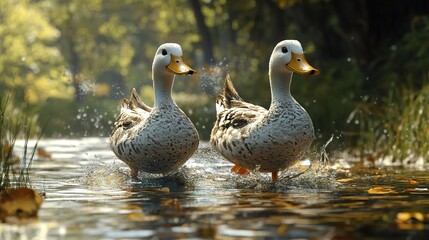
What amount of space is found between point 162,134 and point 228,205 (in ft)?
6.96

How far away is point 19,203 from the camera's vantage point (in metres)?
7.83

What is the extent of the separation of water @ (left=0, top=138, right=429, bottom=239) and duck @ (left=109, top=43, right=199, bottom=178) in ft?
0.84

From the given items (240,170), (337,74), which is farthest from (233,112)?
(337,74)

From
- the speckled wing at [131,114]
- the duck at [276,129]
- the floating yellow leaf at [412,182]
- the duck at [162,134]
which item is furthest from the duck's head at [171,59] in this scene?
the floating yellow leaf at [412,182]

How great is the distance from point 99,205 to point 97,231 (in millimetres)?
1729

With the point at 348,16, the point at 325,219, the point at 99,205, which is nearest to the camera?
the point at 325,219

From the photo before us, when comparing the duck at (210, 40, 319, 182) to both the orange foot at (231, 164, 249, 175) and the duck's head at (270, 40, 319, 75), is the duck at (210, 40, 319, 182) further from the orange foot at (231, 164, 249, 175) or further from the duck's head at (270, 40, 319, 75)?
the orange foot at (231, 164, 249, 175)

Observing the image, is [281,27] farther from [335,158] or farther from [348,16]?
[335,158]

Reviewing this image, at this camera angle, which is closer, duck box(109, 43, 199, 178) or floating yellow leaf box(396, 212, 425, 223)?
floating yellow leaf box(396, 212, 425, 223)

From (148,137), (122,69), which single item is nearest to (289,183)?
(148,137)

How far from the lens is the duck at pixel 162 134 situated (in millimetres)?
10500

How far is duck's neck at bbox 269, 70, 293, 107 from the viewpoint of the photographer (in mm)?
10383

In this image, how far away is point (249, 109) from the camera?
37.8ft

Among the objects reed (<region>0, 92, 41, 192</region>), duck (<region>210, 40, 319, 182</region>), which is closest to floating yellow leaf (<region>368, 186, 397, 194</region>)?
duck (<region>210, 40, 319, 182</region>)
